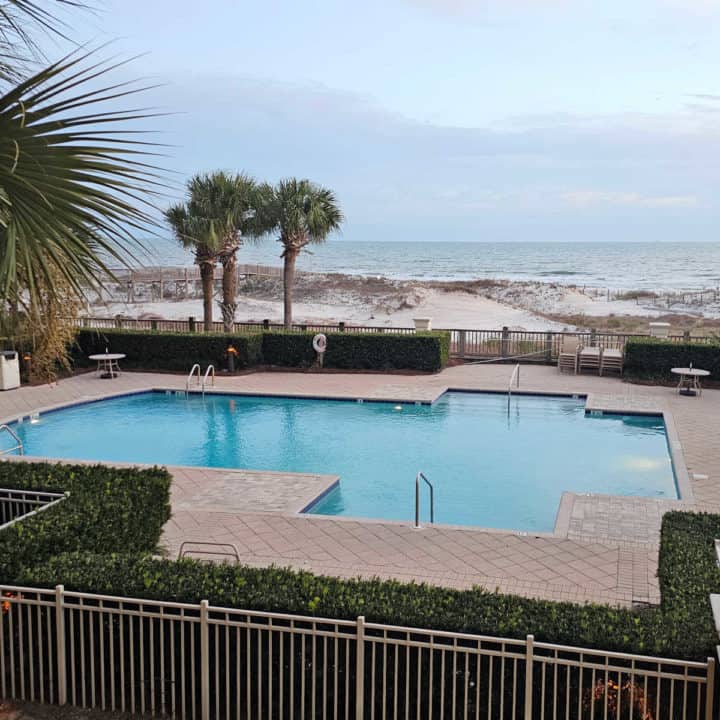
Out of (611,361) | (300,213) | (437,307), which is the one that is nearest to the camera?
(611,361)

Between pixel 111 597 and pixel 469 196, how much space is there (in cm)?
6716

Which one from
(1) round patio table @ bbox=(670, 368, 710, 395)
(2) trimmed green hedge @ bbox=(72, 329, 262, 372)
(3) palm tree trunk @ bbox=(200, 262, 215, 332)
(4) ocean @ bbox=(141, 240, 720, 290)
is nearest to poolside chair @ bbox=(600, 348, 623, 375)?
(1) round patio table @ bbox=(670, 368, 710, 395)

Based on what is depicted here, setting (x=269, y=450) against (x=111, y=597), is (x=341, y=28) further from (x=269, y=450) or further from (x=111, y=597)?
(x=111, y=597)

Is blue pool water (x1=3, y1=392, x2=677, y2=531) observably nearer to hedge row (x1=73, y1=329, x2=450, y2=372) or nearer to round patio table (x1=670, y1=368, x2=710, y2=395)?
hedge row (x1=73, y1=329, x2=450, y2=372)

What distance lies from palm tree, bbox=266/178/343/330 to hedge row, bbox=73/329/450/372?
7.85 ft

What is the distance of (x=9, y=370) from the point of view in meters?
17.9

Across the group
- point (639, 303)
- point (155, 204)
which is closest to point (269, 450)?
point (155, 204)

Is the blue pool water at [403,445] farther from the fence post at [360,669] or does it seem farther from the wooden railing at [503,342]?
the fence post at [360,669]

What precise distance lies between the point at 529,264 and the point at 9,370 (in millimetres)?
87606

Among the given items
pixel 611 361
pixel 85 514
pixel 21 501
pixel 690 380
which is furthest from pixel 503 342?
pixel 85 514

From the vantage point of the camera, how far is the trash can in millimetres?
17703

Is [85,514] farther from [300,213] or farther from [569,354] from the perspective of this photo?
[300,213]

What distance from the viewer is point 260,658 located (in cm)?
458

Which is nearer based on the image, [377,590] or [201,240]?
[377,590]
